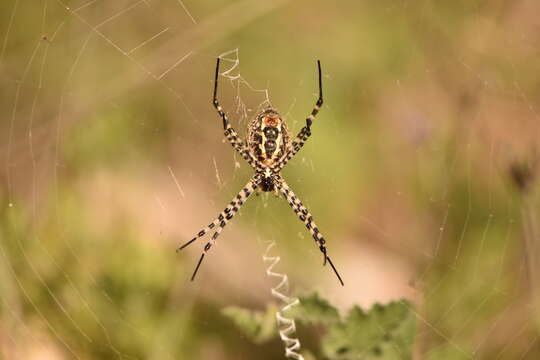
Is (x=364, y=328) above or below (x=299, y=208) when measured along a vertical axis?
below

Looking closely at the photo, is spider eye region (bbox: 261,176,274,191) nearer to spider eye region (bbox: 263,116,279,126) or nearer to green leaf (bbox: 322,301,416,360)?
spider eye region (bbox: 263,116,279,126)

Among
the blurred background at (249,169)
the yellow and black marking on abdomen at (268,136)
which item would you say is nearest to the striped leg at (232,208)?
the blurred background at (249,169)

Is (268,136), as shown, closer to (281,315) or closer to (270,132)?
(270,132)

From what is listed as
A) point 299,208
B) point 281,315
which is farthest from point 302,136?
point 281,315

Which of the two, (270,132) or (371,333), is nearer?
(371,333)

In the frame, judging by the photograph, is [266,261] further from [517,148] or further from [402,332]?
[517,148]
